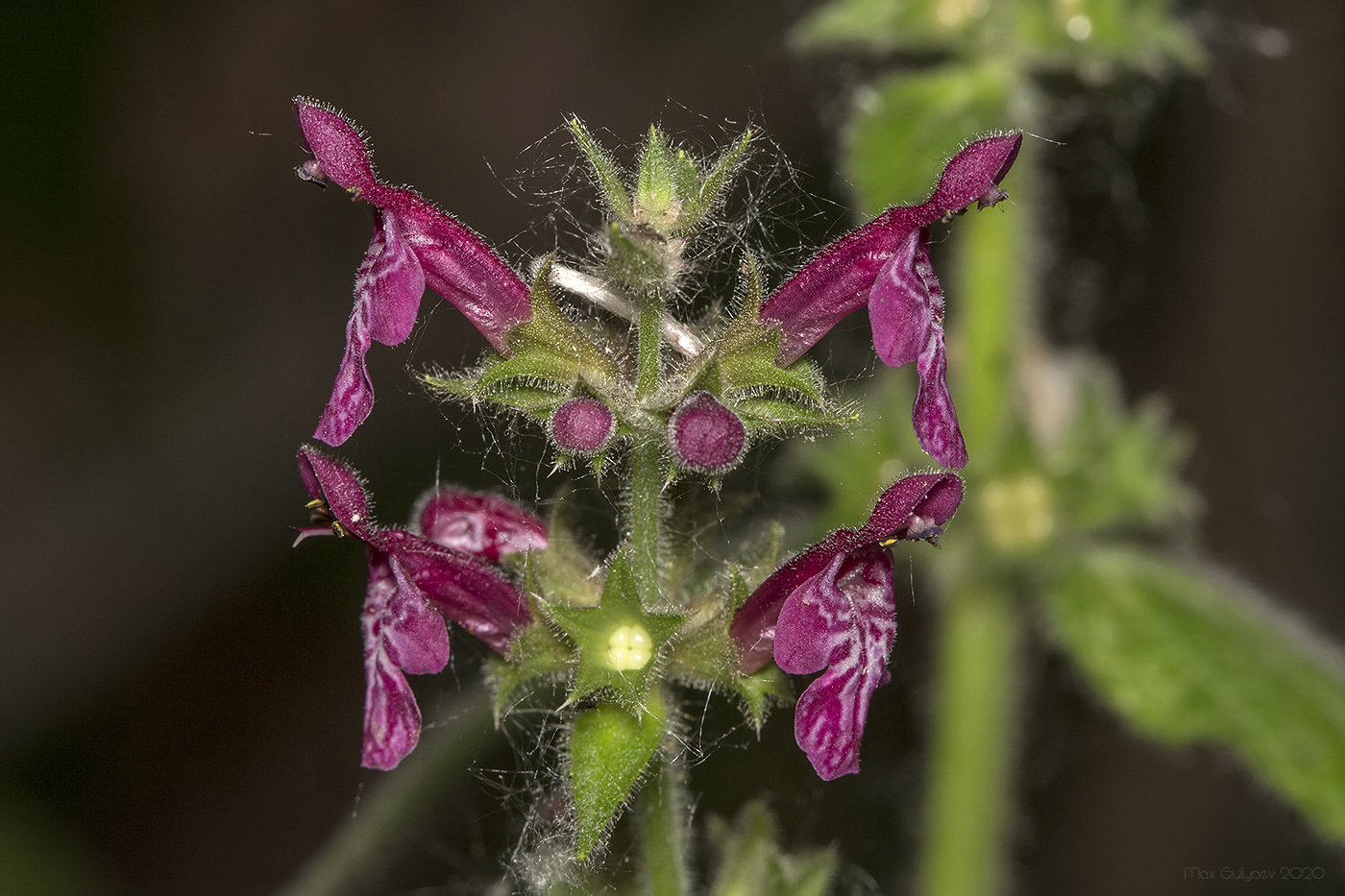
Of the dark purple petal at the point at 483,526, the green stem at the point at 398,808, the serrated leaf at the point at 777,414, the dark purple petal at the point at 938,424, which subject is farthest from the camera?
the green stem at the point at 398,808

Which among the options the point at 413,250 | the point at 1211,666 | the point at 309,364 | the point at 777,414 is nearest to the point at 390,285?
the point at 413,250

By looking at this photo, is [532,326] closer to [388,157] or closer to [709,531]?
[709,531]

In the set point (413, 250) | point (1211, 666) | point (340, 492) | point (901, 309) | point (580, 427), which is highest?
point (1211, 666)

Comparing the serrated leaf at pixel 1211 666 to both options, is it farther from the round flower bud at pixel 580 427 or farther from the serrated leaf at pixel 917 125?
the round flower bud at pixel 580 427

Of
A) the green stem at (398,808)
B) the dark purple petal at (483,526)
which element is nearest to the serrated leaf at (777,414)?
the dark purple petal at (483,526)

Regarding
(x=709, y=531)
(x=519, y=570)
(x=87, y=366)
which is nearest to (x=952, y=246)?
(x=709, y=531)

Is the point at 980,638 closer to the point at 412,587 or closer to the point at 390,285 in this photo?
the point at 412,587
